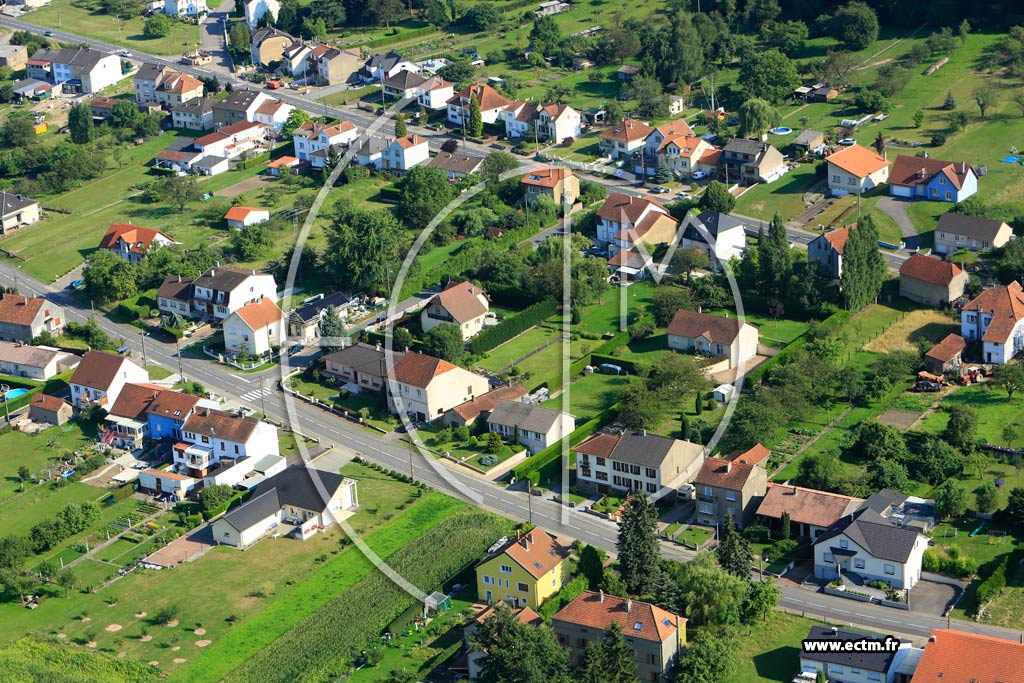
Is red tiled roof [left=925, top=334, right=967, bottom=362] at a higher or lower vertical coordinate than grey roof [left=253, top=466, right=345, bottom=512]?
higher

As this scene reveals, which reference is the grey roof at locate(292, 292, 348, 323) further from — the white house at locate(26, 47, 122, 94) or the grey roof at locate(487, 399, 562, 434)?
the white house at locate(26, 47, 122, 94)

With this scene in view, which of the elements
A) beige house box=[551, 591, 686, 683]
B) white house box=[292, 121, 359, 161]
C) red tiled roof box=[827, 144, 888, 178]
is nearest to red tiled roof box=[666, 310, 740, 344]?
red tiled roof box=[827, 144, 888, 178]

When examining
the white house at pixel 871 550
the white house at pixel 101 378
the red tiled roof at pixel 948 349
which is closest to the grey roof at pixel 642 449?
the white house at pixel 871 550

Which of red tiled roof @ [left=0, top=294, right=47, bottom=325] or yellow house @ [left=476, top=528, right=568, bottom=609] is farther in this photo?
red tiled roof @ [left=0, top=294, right=47, bottom=325]

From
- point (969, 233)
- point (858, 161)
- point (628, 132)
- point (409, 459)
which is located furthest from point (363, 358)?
point (858, 161)

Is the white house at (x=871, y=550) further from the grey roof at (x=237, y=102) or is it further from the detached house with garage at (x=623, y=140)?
the grey roof at (x=237, y=102)

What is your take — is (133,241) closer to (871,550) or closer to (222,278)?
(222,278)

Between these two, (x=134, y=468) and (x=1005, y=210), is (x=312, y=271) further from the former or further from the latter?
(x=1005, y=210)
